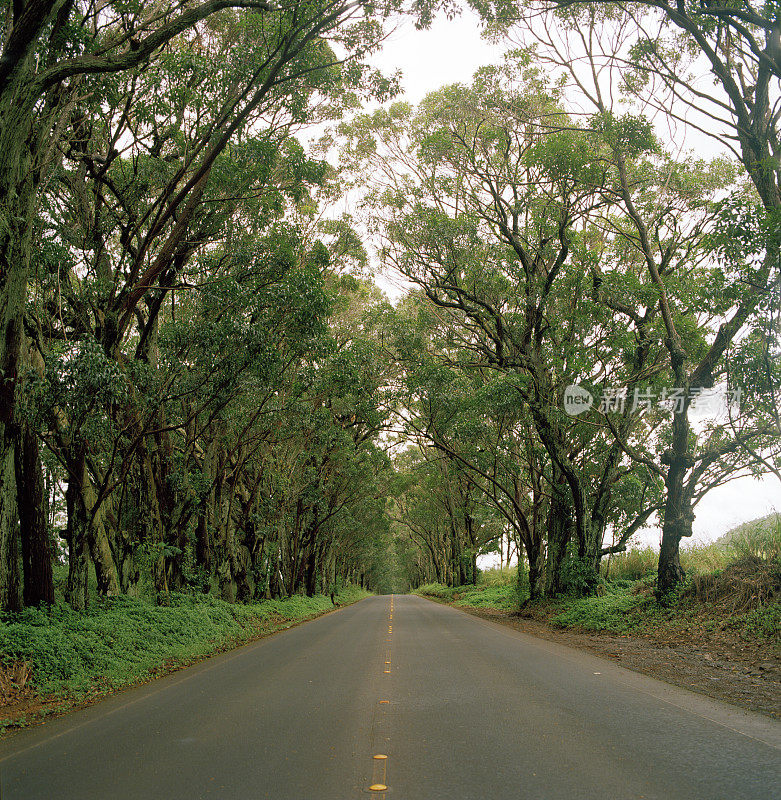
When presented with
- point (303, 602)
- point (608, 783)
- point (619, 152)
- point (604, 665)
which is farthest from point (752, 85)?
point (303, 602)

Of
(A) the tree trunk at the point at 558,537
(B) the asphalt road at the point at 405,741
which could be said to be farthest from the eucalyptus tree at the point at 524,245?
(B) the asphalt road at the point at 405,741

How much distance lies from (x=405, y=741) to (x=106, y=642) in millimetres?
6850

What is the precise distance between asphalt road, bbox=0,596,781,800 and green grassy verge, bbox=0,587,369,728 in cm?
82

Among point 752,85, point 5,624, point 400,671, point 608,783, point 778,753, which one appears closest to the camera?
point 608,783

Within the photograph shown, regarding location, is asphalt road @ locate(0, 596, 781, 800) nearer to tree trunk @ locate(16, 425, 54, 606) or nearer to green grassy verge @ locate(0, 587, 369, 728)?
green grassy verge @ locate(0, 587, 369, 728)

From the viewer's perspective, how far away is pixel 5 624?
8477 mm

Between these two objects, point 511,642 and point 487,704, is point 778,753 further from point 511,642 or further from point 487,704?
point 511,642

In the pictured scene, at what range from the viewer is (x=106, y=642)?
10.2 meters

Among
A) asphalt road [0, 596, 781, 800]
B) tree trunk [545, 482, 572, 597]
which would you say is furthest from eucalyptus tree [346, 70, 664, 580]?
asphalt road [0, 596, 781, 800]

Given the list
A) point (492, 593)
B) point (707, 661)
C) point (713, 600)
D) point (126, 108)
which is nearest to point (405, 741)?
point (707, 661)

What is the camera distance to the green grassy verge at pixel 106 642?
26.9 ft

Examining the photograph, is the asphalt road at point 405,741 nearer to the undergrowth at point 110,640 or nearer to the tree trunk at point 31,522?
the undergrowth at point 110,640

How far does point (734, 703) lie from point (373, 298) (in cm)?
2240

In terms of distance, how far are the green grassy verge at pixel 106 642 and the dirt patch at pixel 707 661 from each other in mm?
7859
